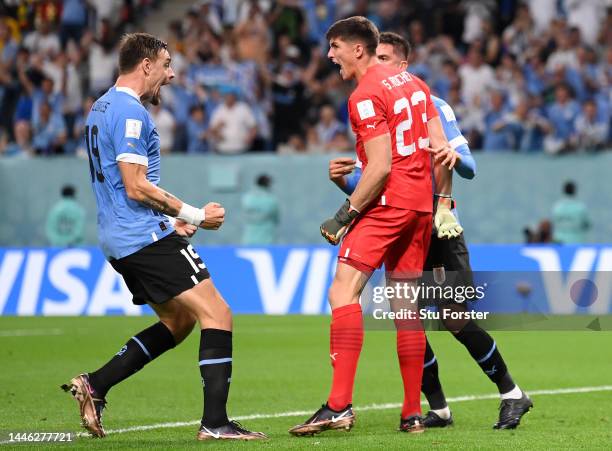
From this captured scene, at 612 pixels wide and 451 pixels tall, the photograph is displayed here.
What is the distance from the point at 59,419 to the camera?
27.4ft

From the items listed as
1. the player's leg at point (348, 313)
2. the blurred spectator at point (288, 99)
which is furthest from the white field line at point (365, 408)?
the blurred spectator at point (288, 99)

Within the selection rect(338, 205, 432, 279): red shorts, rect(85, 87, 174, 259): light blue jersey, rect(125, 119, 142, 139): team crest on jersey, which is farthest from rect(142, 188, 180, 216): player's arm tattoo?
rect(338, 205, 432, 279): red shorts

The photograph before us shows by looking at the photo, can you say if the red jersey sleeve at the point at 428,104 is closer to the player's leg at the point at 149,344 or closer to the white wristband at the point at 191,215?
the white wristband at the point at 191,215

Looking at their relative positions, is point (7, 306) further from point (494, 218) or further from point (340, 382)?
point (340, 382)

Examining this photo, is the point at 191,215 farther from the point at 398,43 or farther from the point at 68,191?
the point at 68,191

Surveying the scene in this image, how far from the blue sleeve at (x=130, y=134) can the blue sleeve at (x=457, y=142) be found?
76.1 inches

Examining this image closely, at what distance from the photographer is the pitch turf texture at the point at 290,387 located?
7.16m

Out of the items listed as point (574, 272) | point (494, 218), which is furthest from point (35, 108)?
point (574, 272)

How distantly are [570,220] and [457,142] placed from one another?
12768mm

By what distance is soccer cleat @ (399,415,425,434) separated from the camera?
7414mm

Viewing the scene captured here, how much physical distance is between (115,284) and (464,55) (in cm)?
773

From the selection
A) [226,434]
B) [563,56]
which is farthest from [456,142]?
[563,56]

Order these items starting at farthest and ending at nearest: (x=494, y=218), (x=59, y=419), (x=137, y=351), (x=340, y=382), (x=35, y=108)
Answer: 1. (x=35, y=108)
2. (x=494, y=218)
3. (x=59, y=419)
4. (x=137, y=351)
5. (x=340, y=382)

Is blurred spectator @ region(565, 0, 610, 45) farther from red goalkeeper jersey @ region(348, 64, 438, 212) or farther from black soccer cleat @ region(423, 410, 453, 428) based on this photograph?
red goalkeeper jersey @ region(348, 64, 438, 212)
